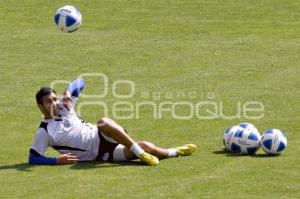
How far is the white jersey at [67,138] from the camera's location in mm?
15023

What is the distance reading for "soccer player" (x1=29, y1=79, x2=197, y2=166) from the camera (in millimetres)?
14914

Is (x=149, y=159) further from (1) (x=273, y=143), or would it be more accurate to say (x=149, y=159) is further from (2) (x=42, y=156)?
(1) (x=273, y=143)

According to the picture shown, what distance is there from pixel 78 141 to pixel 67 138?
19cm

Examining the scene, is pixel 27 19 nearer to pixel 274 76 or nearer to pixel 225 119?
pixel 274 76

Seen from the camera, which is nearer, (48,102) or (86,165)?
(86,165)

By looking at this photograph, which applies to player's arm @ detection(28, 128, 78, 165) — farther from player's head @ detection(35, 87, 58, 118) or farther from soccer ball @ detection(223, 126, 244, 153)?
soccer ball @ detection(223, 126, 244, 153)

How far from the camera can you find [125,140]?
48.9 feet

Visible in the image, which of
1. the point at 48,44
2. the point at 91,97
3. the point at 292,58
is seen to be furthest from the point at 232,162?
the point at 48,44

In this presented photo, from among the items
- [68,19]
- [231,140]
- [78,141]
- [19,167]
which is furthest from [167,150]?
[68,19]

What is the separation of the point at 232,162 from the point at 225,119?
154 inches

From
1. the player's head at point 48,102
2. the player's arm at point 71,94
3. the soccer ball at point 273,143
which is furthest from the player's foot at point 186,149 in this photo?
the player's head at point 48,102

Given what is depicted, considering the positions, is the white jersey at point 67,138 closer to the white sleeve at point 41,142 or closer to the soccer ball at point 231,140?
the white sleeve at point 41,142

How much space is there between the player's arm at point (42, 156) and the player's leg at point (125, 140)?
711 millimetres

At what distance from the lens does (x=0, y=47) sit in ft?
87.4
